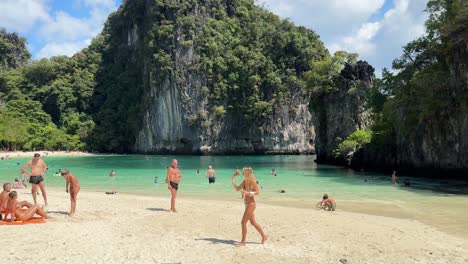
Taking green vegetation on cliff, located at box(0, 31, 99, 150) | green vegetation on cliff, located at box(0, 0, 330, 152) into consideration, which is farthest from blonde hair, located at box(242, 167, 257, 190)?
green vegetation on cliff, located at box(0, 31, 99, 150)

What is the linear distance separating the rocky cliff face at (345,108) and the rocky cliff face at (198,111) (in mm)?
32122

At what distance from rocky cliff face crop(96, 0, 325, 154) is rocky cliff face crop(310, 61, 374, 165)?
3212 cm

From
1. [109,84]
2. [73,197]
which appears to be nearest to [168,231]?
[73,197]

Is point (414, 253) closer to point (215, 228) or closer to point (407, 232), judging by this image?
point (407, 232)

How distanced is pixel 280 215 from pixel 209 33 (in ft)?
263

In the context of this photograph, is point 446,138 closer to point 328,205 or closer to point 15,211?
point 328,205

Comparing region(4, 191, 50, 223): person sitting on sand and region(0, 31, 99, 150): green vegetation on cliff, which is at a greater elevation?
region(0, 31, 99, 150): green vegetation on cliff

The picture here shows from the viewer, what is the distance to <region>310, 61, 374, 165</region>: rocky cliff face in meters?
50.8

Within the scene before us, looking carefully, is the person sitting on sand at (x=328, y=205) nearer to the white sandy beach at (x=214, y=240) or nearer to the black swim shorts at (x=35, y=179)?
the white sandy beach at (x=214, y=240)

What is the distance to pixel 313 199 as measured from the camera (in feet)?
62.6

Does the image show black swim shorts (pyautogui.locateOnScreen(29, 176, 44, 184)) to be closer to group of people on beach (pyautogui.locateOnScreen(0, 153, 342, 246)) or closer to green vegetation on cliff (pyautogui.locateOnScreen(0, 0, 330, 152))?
group of people on beach (pyautogui.locateOnScreen(0, 153, 342, 246))

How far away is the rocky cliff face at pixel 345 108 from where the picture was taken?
50.8 m

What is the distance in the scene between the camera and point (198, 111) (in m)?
85.4

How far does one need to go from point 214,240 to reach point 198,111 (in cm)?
7683
